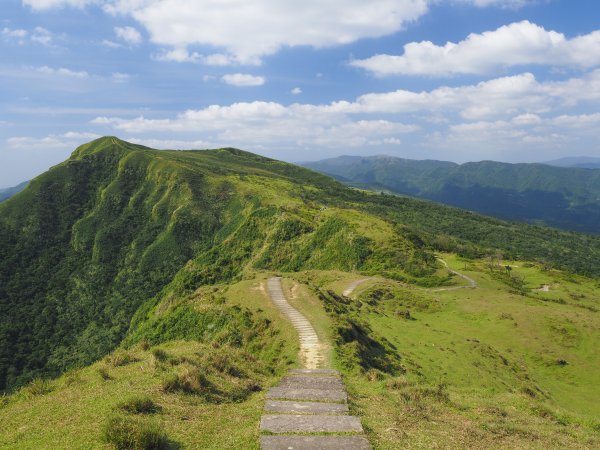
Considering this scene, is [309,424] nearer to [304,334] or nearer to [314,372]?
[314,372]

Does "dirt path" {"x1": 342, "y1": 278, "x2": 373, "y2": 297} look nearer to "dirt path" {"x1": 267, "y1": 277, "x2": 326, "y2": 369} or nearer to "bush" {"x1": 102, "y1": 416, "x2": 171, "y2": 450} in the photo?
"dirt path" {"x1": 267, "y1": 277, "x2": 326, "y2": 369}

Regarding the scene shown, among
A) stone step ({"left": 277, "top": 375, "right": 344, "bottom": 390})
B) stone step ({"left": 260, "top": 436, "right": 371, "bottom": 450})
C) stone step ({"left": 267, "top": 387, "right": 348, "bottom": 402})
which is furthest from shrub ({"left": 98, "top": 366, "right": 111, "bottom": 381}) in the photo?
stone step ({"left": 260, "top": 436, "right": 371, "bottom": 450})

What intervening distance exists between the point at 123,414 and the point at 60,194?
520ft

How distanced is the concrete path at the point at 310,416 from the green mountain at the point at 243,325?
2.36 feet

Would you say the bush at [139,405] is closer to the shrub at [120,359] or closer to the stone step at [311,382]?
the shrub at [120,359]

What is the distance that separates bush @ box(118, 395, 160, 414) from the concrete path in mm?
4528

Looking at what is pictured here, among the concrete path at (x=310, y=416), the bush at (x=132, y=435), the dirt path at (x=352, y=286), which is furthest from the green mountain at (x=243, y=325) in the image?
the dirt path at (x=352, y=286)

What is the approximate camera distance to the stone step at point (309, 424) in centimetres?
1534

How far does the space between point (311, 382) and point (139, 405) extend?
29.6ft

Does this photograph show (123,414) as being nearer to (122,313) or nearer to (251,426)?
(251,426)

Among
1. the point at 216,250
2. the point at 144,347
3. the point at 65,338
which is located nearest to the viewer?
the point at 144,347

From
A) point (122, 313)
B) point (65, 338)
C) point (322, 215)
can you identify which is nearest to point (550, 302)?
point (322, 215)

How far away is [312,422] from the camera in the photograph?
52.6ft

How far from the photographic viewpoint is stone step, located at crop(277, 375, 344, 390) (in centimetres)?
2067
